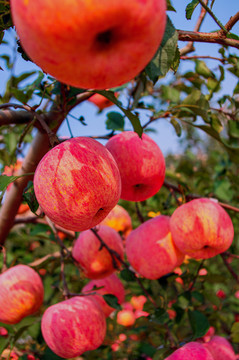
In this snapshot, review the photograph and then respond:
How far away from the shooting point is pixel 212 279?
157 cm

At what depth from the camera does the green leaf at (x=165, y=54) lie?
2.20ft

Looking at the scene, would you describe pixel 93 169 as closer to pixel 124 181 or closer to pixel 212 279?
pixel 124 181

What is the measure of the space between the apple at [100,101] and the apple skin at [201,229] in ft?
4.15

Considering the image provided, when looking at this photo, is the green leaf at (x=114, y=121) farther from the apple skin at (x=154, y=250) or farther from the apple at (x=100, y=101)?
the apple at (x=100, y=101)

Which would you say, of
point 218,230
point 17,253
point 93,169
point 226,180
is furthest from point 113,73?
point 17,253

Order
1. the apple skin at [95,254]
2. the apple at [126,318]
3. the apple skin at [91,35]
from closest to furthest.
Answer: the apple skin at [91,35] < the apple skin at [95,254] < the apple at [126,318]

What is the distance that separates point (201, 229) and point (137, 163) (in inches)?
14.8

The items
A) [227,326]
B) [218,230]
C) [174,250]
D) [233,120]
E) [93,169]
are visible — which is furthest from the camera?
[227,326]

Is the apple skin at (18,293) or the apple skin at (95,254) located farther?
the apple skin at (95,254)

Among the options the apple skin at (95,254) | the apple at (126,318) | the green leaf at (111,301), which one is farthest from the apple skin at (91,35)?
the apple at (126,318)

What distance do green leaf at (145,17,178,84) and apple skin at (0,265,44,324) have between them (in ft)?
3.34

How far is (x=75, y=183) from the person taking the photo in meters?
0.73

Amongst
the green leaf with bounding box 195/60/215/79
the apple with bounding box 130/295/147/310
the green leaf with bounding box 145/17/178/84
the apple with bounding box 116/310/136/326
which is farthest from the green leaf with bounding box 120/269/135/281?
the apple with bounding box 130/295/147/310

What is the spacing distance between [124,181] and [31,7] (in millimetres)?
714
